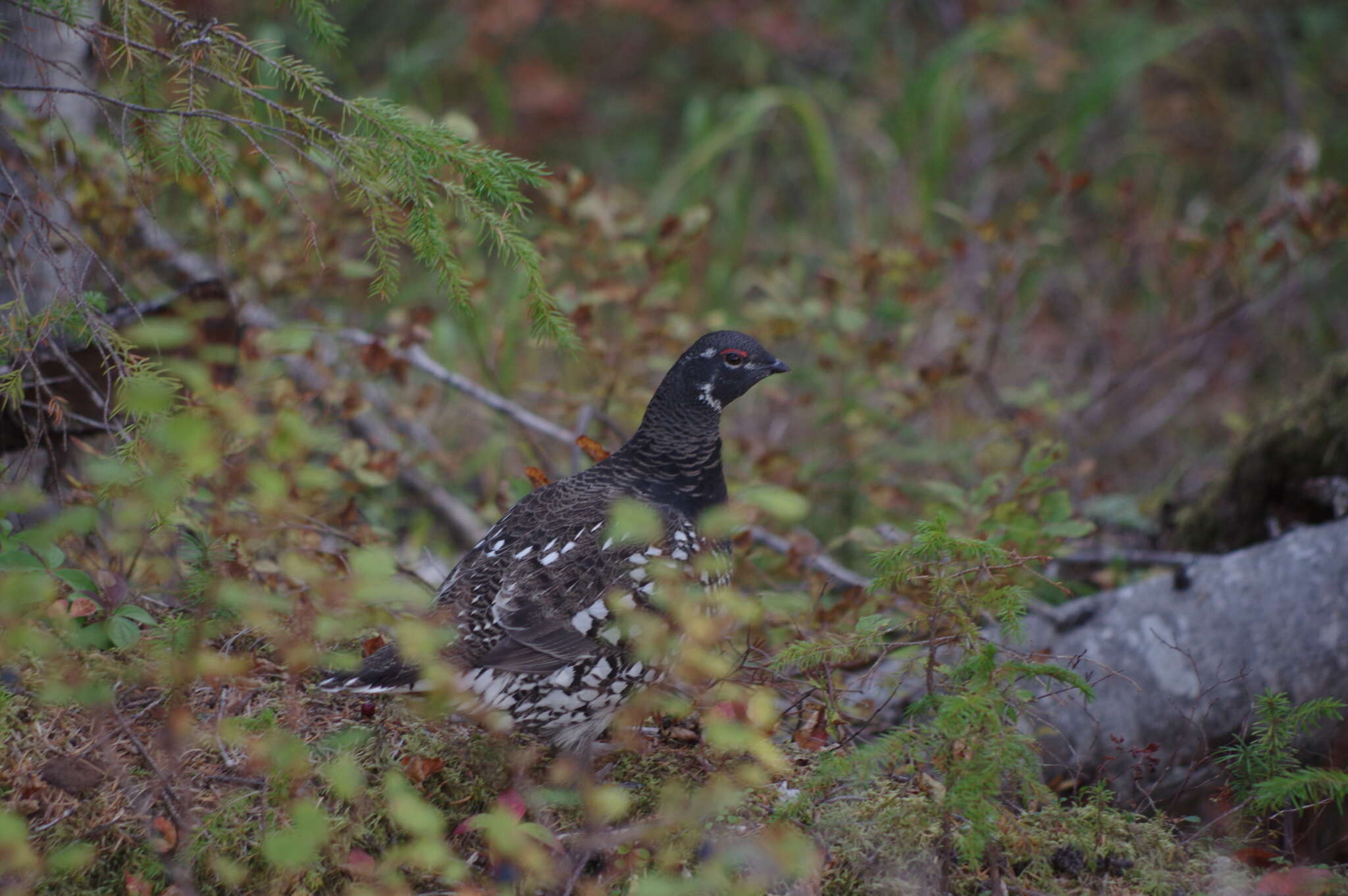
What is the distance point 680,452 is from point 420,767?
54.0 inches

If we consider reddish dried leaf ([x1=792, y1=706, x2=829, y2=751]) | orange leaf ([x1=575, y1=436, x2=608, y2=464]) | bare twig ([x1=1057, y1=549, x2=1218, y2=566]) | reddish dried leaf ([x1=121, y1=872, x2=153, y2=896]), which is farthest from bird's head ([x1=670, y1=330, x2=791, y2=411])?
reddish dried leaf ([x1=121, y1=872, x2=153, y2=896])

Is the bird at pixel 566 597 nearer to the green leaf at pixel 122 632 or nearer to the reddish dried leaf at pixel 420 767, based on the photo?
the reddish dried leaf at pixel 420 767

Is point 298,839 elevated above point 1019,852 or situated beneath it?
elevated above

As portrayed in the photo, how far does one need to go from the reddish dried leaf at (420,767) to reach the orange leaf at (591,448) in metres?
1.38

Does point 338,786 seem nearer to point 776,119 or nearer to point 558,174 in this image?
point 558,174

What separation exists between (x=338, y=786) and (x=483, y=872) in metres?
0.66

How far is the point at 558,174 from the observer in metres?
8.23

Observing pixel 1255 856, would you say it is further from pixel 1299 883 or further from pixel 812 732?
pixel 812 732

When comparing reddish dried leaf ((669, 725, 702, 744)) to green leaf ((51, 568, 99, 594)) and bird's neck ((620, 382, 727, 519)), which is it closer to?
bird's neck ((620, 382, 727, 519))

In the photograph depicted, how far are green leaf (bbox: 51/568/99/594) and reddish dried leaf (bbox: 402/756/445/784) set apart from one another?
1036 millimetres

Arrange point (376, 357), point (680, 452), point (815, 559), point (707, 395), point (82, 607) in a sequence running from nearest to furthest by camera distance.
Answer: point (82, 607) → point (680, 452) → point (707, 395) → point (815, 559) → point (376, 357)

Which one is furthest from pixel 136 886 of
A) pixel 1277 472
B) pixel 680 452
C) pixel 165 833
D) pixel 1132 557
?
pixel 1277 472

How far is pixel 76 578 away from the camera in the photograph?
2.84 meters

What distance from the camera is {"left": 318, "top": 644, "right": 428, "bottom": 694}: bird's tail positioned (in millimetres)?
2752
